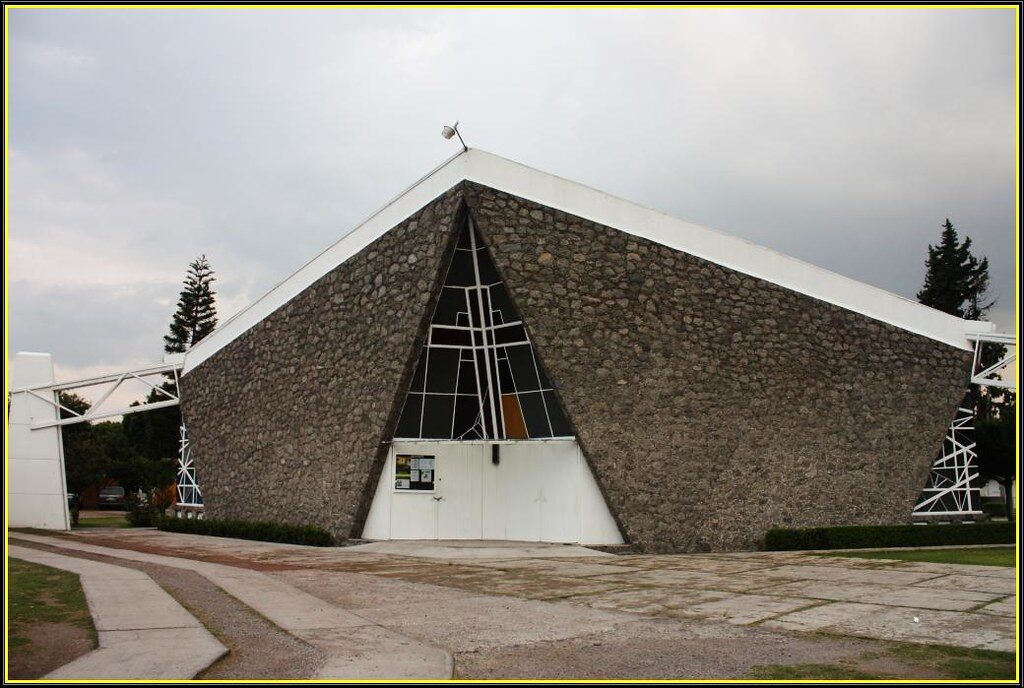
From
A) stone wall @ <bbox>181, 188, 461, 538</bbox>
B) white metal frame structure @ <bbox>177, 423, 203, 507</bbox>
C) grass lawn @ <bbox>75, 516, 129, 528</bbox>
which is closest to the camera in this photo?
stone wall @ <bbox>181, 188, 461, 538</bbox>

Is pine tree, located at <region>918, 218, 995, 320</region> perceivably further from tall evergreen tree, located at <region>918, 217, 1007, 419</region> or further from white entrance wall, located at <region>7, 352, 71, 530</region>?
white entrance wall, located at <region>7, 352, 71, 530</region>

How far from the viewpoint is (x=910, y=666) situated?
6270 millimetres

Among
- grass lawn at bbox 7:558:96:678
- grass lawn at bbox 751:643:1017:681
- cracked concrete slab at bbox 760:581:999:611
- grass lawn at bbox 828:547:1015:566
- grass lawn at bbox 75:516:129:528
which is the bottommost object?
grass lawn at bbox 75:516:129:528

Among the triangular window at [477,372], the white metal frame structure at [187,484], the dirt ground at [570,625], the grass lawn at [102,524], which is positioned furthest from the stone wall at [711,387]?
the grass lawn at [102,524]

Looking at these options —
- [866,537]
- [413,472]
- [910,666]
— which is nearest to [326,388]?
[413,472]

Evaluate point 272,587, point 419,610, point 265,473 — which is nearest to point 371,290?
point 265,473

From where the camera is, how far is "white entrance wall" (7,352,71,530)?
24.8m

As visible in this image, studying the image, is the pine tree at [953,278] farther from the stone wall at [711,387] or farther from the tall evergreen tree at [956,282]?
the stone wall at [711,387]

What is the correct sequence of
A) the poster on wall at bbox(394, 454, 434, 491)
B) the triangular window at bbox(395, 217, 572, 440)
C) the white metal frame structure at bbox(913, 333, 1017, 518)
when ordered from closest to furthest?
the poster on wall at bbox(394, 454, 434, 491), the triangular window at bbox(395, 217, 572, 440), the white metal frame structure at bbox(913, 333, 1017, 518)

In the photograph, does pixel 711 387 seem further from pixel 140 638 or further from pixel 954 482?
pixel 140 638

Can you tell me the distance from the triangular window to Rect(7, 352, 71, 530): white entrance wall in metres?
12.6

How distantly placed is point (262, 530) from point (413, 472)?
3.98 meters

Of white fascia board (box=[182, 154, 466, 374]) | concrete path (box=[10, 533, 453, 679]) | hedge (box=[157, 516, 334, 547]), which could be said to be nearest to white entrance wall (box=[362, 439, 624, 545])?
hedge (box=[157, 516, 334, 547])

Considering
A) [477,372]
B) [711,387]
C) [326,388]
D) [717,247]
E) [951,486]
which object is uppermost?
[717,247]
